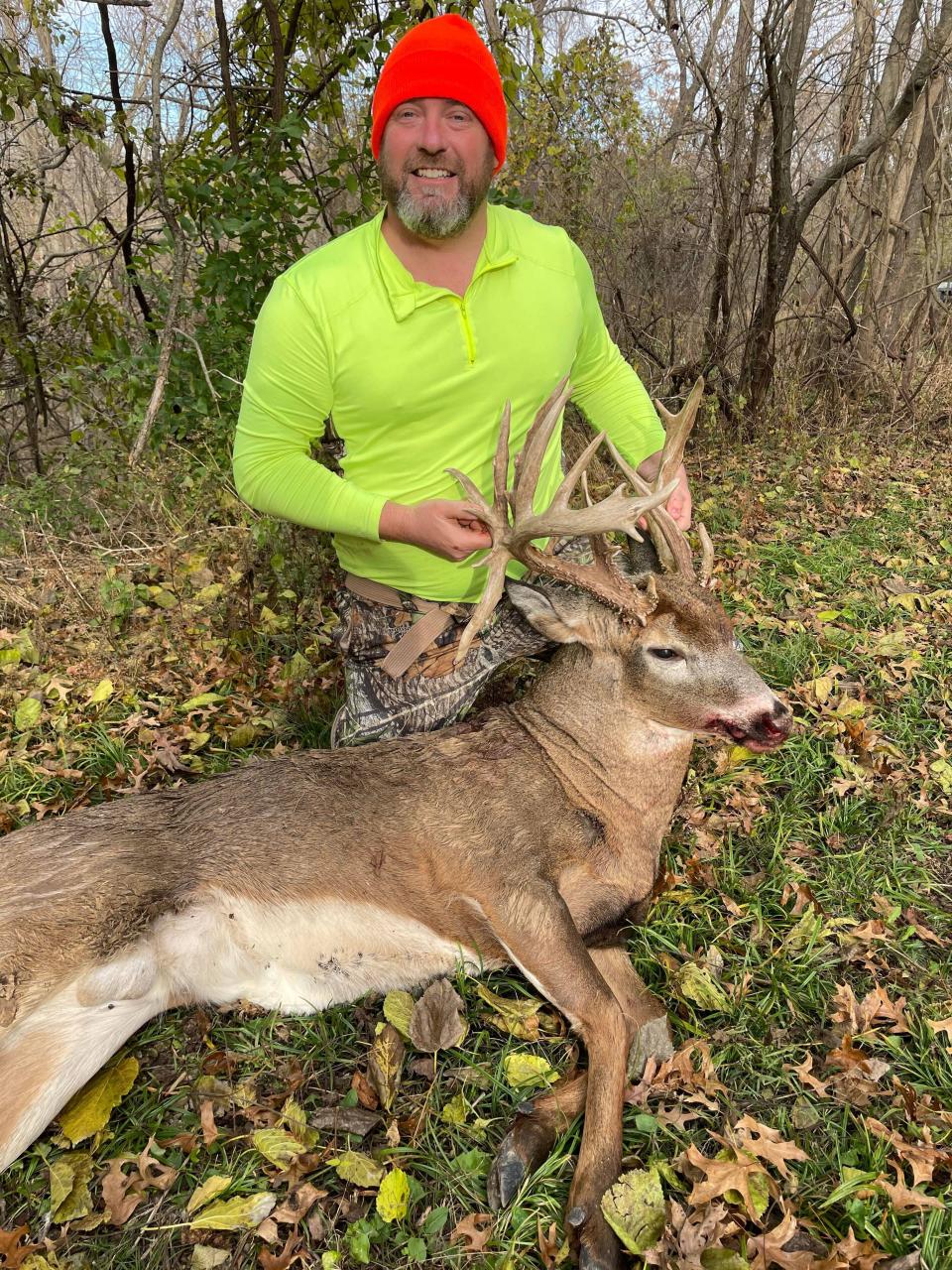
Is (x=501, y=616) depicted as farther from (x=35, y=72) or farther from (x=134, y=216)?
(x=134, y=216)

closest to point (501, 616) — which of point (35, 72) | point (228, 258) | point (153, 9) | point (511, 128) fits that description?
point (228, 258)

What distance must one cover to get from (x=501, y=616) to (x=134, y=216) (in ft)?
20.2

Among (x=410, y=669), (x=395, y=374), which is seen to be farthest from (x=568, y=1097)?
(x=395, y=374)

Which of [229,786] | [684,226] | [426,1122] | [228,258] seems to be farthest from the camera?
[684,226]

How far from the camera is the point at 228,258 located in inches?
205

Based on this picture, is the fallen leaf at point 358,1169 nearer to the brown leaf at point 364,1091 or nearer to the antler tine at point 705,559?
the brown leaf at point 364,1091

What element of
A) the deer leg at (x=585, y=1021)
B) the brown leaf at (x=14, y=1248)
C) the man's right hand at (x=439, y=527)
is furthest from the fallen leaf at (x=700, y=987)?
the brown leaf at (x=14, y=1248)

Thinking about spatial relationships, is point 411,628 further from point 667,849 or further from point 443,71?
point 443,71

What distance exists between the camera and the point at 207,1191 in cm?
230

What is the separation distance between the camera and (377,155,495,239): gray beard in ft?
10.3

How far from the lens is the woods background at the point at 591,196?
561 centimetres

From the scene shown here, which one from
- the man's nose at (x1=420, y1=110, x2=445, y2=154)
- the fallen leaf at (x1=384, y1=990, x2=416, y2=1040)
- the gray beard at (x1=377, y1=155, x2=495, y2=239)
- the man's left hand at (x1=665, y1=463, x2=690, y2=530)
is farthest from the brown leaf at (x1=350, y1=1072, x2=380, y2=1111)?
the man's nose at (x1=420, y1=110, x2=445, y2=154)

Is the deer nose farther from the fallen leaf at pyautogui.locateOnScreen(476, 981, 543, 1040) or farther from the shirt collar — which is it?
the shirt collar

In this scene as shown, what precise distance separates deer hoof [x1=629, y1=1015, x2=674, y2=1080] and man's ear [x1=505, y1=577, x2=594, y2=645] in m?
1.28
